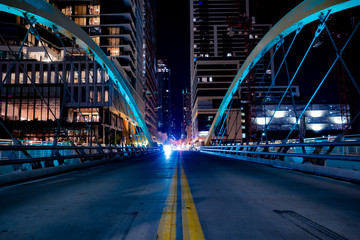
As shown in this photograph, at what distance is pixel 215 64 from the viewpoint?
12475cm

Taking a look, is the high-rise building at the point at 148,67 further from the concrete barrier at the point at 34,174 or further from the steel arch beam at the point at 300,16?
the concrete barrier at the point at 34,174

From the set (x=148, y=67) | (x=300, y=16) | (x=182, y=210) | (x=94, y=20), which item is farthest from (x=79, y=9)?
(x=182, y=210)

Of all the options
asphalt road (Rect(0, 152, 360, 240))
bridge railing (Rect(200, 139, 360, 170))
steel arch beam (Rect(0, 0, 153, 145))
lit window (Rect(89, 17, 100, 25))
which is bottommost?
asphalt road (Rect(0, 152, 360, 240))

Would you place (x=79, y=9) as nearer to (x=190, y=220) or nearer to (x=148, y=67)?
(x=148, y=67)

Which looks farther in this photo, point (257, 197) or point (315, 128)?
point (315, 128)

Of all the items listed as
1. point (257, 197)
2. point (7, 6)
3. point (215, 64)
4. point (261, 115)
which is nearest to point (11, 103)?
point (7, 6)

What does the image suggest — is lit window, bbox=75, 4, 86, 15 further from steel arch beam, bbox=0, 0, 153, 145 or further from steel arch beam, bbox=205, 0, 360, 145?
steel arch beam, bbox=205, 0, 360, 145

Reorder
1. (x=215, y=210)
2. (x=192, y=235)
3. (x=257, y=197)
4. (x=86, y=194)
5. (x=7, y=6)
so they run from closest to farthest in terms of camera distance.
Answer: (x=192, y=235), (x=215, y=210), (x=257, y=197), (x=86, y=194), (x=7, y=6)

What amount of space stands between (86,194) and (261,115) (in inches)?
3683

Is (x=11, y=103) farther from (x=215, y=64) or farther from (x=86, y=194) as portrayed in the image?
(x=215, y=64)

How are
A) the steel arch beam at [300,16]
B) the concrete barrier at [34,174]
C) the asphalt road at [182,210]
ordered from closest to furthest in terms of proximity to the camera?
the asphalt road at [182,210], the concrete barrier at [34,174], the steel arch beam at [300,16]

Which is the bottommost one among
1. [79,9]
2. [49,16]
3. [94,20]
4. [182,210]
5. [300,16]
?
[182,210]

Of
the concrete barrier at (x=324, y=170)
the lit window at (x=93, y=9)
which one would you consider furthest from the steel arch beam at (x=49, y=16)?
the lit window at (x=93, y=9)


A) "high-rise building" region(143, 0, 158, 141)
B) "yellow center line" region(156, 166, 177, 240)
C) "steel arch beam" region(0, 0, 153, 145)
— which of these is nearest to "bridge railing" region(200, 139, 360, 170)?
"yellow center line" region(156, 166, 177, 240)
